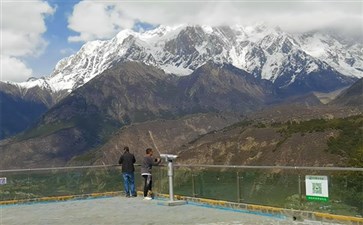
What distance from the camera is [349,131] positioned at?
13862cm

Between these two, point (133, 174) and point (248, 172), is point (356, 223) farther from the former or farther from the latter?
point (133, 174)

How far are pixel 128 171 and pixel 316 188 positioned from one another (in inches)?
369

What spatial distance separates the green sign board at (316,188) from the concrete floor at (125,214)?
2.48 ft

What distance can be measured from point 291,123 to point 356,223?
165050 mm

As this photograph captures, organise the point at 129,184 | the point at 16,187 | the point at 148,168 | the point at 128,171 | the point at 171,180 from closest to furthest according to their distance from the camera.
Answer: the point at 171,180 < the point at 148,168 < the point at 128,171 < the point at 129,184 < the point at 16,187

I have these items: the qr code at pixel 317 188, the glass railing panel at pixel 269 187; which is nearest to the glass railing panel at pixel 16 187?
the glass railing panel at pixel 269 187

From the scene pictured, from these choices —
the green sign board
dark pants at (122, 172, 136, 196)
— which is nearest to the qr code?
the green sign board

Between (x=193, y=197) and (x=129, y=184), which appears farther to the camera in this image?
(x=129, y=184)

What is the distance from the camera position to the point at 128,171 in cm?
2223

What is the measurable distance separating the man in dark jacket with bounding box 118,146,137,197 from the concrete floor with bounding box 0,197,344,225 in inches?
46.7

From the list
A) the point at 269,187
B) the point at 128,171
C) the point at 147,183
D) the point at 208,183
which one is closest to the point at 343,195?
the point at 269,187

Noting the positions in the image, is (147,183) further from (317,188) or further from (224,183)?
(317,188)

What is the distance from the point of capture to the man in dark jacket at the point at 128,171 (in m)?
22.3

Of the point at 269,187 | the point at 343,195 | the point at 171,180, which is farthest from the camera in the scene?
the point at 171,180
